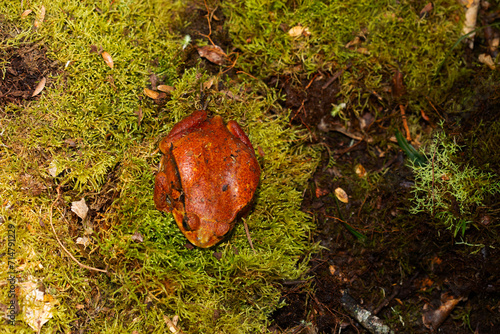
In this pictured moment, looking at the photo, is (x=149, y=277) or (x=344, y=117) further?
(x=344, y=117)

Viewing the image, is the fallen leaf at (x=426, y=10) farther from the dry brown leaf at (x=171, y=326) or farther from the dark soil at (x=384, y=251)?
the dry brown leaf at (x=171, y=326)

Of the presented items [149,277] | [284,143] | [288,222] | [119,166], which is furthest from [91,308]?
[284,143]

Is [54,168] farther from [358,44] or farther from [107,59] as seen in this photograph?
[358,44]

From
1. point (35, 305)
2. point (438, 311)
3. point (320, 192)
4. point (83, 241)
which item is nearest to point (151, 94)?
point (83, 241)

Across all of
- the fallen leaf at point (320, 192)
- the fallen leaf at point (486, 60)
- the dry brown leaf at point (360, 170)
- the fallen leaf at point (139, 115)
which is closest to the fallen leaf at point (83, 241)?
the fallen leaf at point (139, 115)

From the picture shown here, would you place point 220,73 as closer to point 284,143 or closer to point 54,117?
point 284,143
